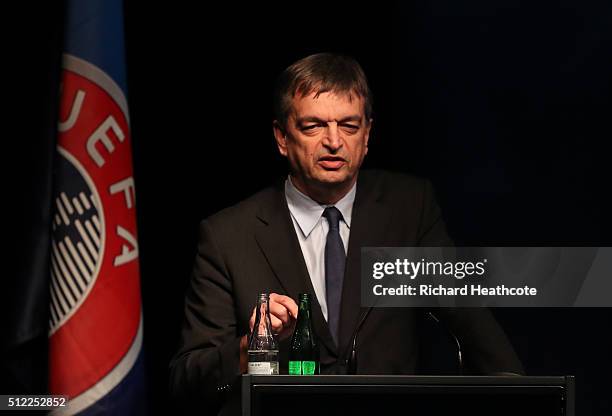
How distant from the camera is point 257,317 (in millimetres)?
2068

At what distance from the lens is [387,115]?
3588 millimetres

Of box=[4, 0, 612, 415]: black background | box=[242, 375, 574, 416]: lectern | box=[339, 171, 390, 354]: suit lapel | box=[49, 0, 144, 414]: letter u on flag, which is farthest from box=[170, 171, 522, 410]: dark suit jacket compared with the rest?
box=[4, 0, 612, 415]: black background

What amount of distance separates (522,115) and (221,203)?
3.88 feet

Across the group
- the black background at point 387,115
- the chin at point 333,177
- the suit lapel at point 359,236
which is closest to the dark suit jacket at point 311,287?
the suit lapel at point 359,236

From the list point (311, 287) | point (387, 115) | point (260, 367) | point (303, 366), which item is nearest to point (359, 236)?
point (311, 287)

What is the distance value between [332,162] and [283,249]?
0.95 ft

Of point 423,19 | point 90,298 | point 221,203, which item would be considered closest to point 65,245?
point 90,298

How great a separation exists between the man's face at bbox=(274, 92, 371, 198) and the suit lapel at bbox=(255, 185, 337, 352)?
13 centimetres

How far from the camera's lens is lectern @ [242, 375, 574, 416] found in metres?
1.85

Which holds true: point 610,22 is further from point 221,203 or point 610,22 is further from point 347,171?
point 221,203

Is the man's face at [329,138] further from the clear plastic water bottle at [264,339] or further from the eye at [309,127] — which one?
the clear plastic water bottle at [264,339]

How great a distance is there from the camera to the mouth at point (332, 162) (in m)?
2.67

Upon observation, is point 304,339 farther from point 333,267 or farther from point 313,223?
point 313,223

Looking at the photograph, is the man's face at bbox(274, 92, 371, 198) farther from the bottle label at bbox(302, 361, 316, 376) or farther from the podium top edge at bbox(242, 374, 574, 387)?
the podium top edge at bbox(242, 374, 574, 387)
